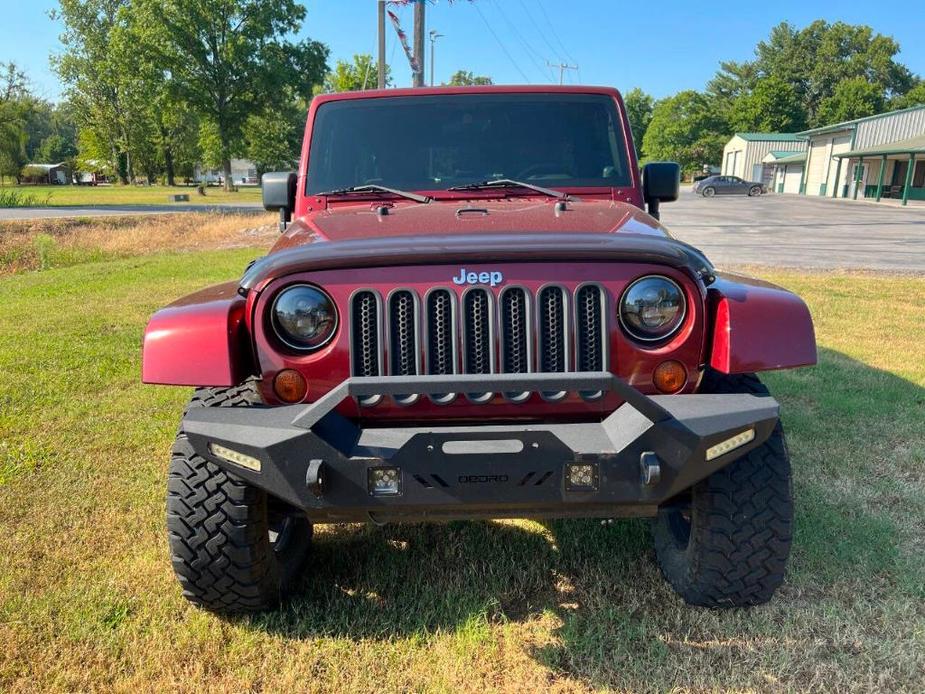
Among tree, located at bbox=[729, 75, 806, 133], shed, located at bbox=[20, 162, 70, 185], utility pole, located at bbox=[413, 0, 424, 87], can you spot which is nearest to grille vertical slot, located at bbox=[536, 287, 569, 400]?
utility pole, located at bbox=[413, 0, 424, 87]

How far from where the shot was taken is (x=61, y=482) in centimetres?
375

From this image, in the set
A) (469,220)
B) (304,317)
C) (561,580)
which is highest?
(469,220)

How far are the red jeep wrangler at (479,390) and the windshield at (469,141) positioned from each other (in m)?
0.84

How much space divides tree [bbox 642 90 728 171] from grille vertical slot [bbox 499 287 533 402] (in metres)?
75.1

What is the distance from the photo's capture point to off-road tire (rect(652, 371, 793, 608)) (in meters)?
2.34

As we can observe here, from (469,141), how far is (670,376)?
174 cm

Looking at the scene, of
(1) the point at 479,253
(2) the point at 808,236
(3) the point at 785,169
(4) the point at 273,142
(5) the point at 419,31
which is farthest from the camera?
(4) the point at 273,142

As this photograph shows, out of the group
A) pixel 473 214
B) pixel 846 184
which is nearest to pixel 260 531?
pixel 473 214

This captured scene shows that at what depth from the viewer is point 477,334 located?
2209 millimetres

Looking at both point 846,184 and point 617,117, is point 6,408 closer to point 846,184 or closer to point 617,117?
point 617,117

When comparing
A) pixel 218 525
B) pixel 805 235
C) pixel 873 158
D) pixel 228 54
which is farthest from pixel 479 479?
pixel 873 158

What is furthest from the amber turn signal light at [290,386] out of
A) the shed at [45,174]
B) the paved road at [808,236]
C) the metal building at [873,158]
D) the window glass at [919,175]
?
the shed at [45,174]

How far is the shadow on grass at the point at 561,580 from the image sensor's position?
2.52m

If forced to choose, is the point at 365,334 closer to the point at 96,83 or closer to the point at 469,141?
the point at 469,141
